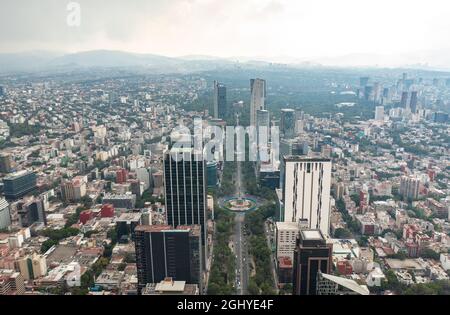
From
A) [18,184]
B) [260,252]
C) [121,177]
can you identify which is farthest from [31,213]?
[260,252]

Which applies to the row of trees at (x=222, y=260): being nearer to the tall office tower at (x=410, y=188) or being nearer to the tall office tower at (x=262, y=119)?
the tall office tower at (x=410, y=188)

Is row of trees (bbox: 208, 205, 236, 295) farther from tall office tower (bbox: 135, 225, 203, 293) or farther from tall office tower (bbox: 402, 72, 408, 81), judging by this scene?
tall office tower (bbox: 402, 72, 408, 81)

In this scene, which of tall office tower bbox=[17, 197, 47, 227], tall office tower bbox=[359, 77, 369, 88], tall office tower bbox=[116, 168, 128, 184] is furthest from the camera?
tall office tower bbox=[359, 77, 369, 88]

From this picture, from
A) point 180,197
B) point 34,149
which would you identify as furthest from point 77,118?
point 180,197

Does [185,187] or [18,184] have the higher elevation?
[185,187]

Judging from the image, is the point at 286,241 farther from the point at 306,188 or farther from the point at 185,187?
the point at 185,187

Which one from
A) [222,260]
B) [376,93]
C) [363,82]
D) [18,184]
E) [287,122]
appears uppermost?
[363,82]

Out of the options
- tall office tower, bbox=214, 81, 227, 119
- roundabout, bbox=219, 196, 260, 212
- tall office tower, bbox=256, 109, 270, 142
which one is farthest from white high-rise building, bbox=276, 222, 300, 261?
tall office tower, bbox=214, 81, 227, 119
